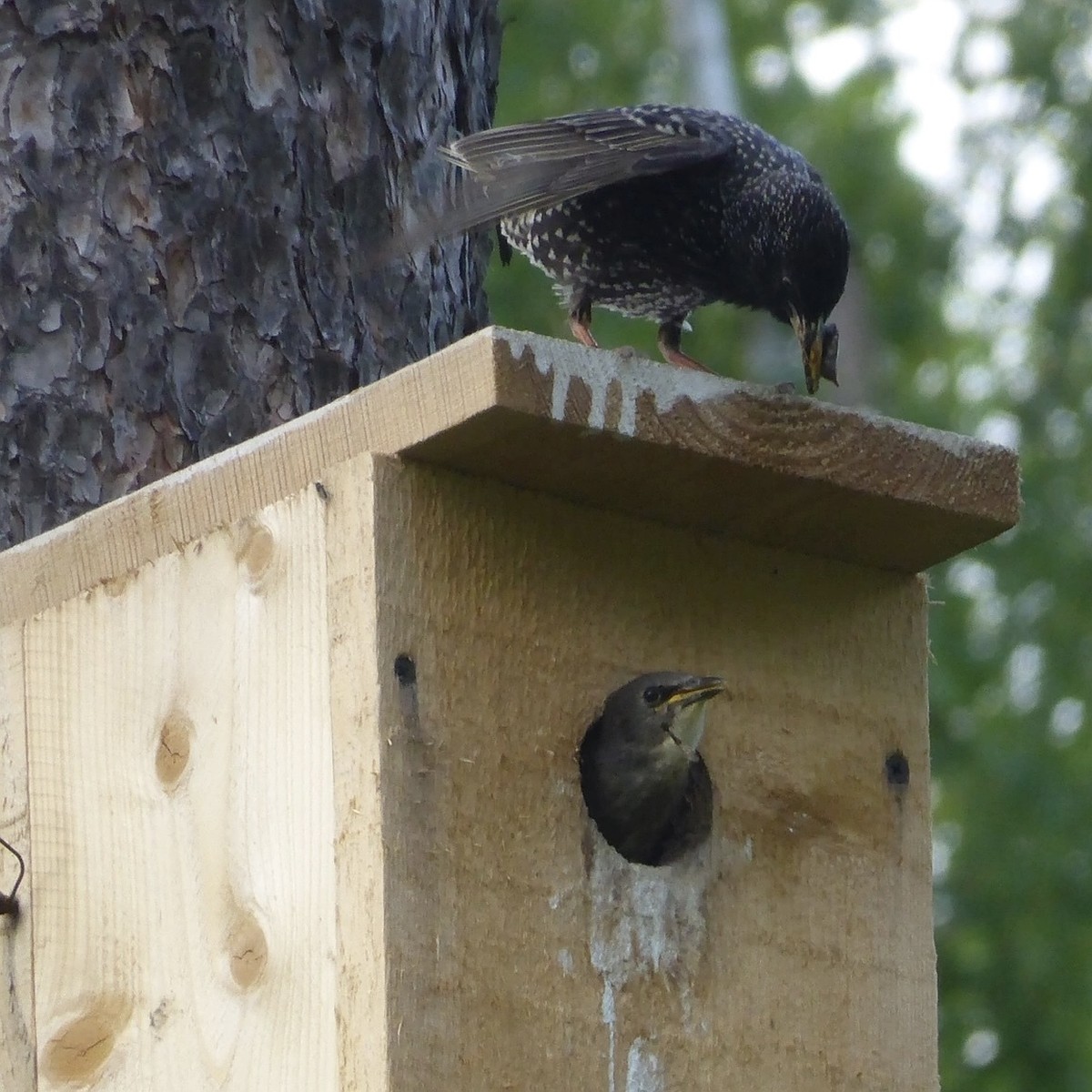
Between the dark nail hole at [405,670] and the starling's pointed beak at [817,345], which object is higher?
the dark nail hole at [405,670]

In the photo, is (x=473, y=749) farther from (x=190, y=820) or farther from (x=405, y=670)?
(x=190, y=820)

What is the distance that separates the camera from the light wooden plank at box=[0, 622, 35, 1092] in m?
2.37

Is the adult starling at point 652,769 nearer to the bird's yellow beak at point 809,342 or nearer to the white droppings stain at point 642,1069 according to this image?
the white droppings stain at point 642,1069

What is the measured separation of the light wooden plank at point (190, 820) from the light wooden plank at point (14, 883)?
2 centimetres

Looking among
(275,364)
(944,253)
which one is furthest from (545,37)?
(275,364)

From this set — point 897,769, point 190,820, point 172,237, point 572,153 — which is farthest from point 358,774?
point 572,153

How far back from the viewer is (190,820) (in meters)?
2.26

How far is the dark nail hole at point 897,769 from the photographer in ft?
8.68

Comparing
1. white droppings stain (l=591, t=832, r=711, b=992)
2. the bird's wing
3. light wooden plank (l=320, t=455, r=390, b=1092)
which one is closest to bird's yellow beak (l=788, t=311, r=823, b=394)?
the bird's wing

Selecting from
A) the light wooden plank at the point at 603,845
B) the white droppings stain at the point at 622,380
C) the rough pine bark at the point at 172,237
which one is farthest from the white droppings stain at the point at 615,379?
the rough pine bark at the point at 172,237

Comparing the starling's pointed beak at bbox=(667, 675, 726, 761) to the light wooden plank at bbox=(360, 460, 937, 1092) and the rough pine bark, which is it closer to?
the light wooden plank at bbox=(360, 460, 937, 1092)

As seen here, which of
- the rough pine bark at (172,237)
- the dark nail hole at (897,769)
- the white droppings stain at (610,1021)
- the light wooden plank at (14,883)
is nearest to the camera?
the white droppings stain at (610,1021)

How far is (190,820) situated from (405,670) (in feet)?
0.99

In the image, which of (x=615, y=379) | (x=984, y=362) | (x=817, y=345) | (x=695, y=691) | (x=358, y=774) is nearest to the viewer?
(x=358, y=774)
